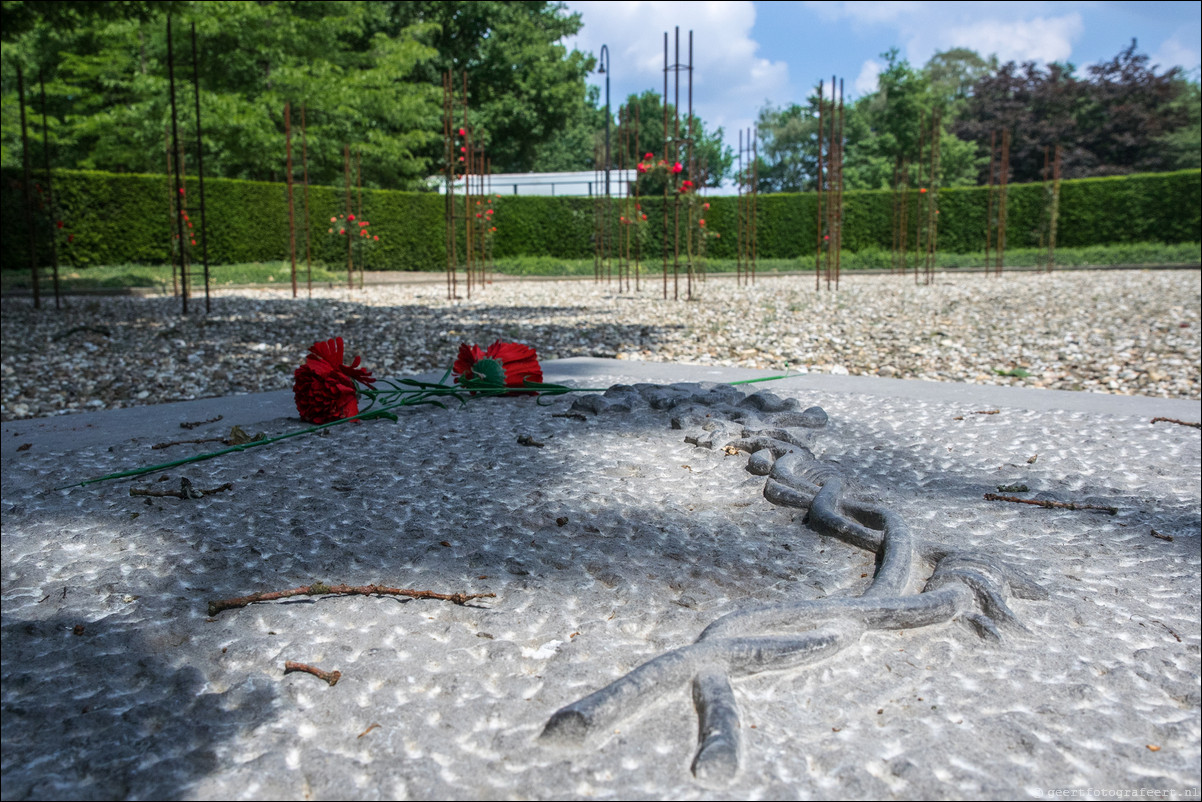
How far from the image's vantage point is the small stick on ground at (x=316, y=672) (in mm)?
1082

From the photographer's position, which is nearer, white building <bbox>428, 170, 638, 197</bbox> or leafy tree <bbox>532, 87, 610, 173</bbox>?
white building <bbox>428, 170, 638, 197</bbox>

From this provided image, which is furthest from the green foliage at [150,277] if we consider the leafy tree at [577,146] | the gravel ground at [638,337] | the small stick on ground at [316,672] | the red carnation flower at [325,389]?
the leafy tree at [577,146]

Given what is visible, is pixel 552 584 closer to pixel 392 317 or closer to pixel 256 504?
pixel 256 504

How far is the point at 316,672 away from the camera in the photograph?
109 cm

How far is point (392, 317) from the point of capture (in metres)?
6.61

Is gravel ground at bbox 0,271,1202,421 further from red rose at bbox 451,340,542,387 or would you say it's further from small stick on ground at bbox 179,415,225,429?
red rose at bbox 451,340,542,387

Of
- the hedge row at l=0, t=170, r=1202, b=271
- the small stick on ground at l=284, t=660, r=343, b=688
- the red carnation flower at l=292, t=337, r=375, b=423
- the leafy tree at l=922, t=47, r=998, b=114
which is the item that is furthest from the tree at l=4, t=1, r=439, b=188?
the leafy tree at l=922, t=47, r=998, b=114

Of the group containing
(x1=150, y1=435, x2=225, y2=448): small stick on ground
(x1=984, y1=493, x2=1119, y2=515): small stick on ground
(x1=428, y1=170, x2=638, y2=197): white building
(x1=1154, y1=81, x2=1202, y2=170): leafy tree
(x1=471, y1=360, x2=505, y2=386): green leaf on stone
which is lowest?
(x1=984, y1=493, x2=1119, y2=515): small stick on ground

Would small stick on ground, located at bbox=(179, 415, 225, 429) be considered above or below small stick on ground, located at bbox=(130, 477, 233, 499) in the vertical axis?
above

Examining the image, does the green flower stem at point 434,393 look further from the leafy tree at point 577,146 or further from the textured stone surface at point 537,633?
the leafy tree at point 577,146

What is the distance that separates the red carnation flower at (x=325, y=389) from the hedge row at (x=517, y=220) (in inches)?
407

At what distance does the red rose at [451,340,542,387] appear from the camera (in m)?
2.84

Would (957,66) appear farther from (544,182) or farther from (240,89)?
(240,89)

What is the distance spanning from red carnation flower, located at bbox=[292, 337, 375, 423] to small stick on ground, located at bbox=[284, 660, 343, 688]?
1.39 metres
